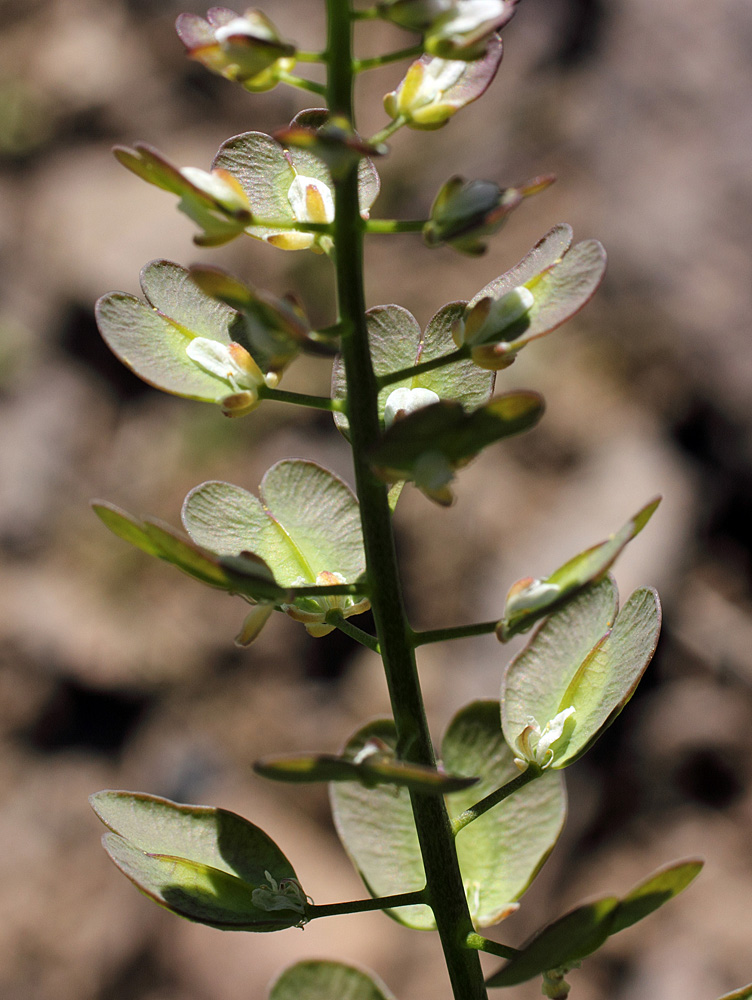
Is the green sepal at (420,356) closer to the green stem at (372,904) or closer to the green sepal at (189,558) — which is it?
the green sepal at (189,558)

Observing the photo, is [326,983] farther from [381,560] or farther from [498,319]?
[498,319]

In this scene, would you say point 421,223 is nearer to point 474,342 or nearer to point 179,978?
point 474,342

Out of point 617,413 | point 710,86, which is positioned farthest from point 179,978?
point 710,86

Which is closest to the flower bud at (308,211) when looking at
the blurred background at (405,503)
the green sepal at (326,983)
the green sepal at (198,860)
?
the green sepal at (198,860)

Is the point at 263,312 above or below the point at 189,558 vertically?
above

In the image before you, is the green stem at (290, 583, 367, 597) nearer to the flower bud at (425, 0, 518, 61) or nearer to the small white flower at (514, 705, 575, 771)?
the small white flower at (514, 705, 575, 771)

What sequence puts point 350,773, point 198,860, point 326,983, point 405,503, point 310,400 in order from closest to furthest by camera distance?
point 350,773, point 310,400, point 198,860, point 326,983, point 405,503

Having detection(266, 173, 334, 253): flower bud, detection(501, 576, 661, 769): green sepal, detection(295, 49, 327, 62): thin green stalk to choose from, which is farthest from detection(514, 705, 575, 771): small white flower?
detection(295, 49, 327, 62): thin green stalk

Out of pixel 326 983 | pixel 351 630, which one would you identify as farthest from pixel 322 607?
pixel 326 983
